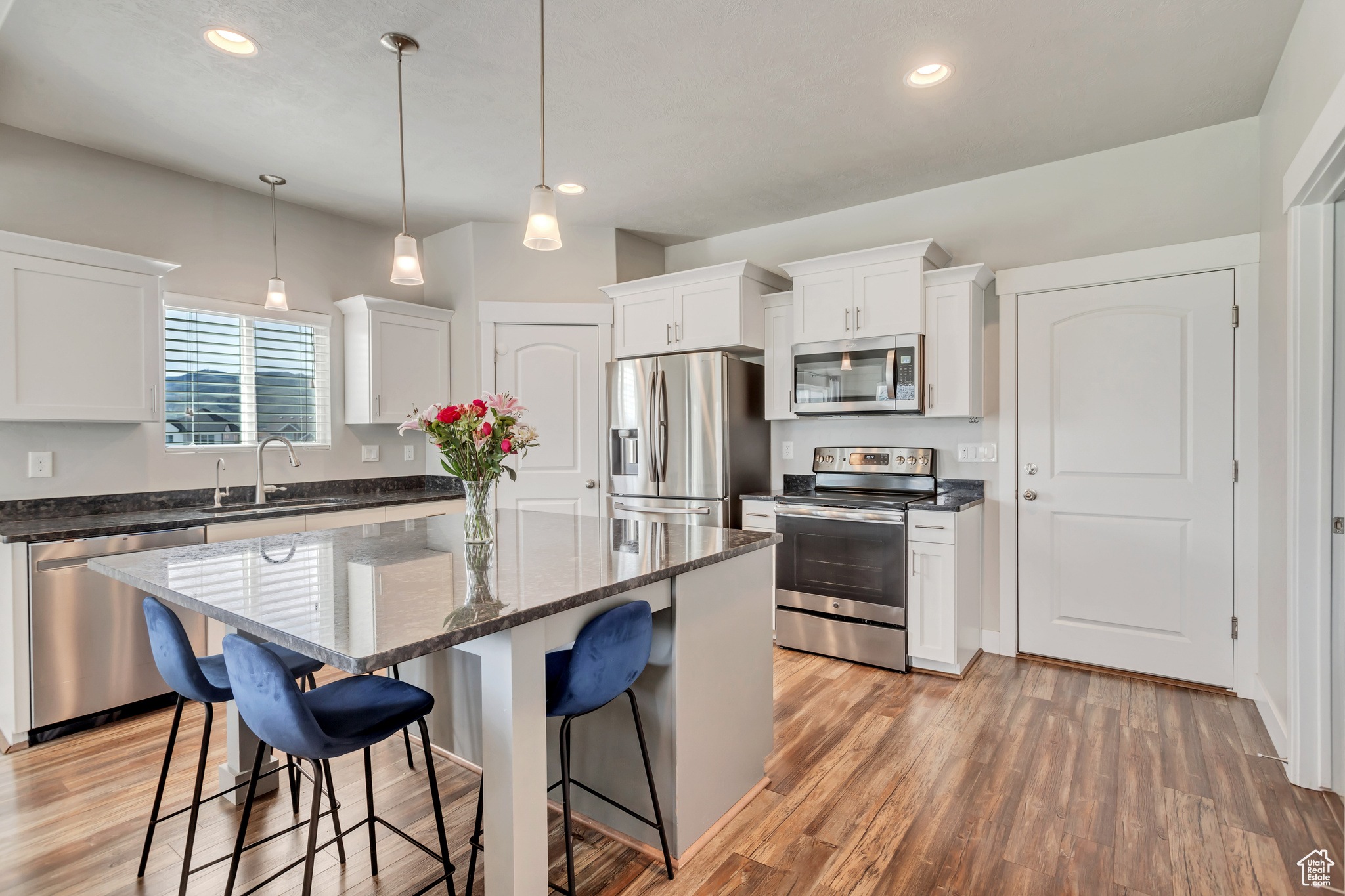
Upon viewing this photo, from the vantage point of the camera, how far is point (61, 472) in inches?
122

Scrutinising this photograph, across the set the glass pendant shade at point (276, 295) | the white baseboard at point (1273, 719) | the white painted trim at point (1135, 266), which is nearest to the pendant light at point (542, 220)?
the glass pendant shade at point (276, 295)

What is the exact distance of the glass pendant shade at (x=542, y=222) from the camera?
212cm

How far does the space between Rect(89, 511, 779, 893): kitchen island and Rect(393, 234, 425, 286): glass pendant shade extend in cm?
97

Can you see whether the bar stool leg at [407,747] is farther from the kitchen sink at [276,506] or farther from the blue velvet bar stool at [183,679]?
the kitchen sink at [276,506]

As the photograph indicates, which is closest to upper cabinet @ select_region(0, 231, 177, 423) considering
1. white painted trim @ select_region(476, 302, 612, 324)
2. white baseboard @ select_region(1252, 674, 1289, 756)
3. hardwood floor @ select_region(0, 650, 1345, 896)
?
hardwood floor @ select_region(0, 650, 1345, 896)

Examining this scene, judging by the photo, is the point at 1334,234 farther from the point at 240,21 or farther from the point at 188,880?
the point at 188,880

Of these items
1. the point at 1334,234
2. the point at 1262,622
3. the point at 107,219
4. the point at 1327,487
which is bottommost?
the point at 1262,622

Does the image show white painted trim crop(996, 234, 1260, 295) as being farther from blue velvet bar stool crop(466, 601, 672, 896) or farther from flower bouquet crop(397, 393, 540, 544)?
blue velvet bar stool crop(466, 601, 672, 896)

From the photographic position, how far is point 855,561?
3.47 m

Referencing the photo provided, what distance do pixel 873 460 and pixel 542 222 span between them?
2.54m

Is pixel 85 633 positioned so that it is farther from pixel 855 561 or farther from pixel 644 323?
pixel 855 561

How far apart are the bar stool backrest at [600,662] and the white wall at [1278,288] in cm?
235

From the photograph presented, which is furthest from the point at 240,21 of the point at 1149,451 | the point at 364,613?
the point at 1149,451

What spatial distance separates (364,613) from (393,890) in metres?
0.94
